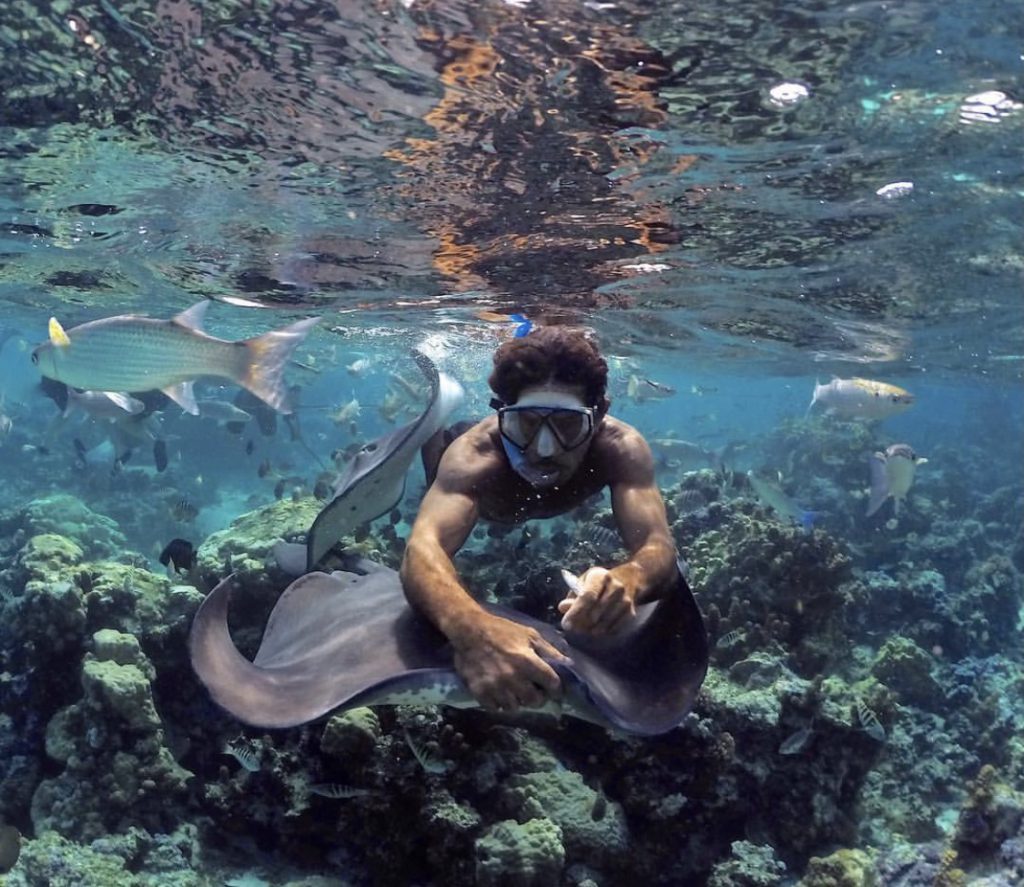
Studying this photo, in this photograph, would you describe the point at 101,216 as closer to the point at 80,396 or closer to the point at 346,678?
the point at 80,396

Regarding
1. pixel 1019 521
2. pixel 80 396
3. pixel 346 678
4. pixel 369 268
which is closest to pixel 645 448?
pixel 346 678

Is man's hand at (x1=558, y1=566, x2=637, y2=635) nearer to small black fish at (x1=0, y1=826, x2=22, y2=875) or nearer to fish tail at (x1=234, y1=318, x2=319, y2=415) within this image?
small black fish at (x1=0, y1=826, x2=22, y2=875)

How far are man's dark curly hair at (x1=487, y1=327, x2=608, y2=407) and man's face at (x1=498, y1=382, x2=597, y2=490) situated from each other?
72 millimetres

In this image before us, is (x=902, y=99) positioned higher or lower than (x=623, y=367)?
higher

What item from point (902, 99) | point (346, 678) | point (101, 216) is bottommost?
point (101, 216)

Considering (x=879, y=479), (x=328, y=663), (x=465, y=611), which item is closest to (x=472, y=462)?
(x=465, y=611)

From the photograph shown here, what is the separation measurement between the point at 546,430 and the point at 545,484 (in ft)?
1.73

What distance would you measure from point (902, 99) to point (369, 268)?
33.5 feet

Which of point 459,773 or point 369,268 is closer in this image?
point 459,773

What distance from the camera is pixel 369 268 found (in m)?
14.8

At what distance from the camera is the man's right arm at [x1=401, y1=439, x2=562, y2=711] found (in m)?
3.03

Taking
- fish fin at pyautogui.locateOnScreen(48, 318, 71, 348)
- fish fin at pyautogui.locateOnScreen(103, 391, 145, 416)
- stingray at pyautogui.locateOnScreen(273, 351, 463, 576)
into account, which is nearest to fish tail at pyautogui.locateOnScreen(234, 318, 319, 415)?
fish fin at pyautogui.locateOnScreen(48, 318, 71, 348)

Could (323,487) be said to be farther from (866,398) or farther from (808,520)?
(866,398)

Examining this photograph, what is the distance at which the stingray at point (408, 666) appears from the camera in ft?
10.1
